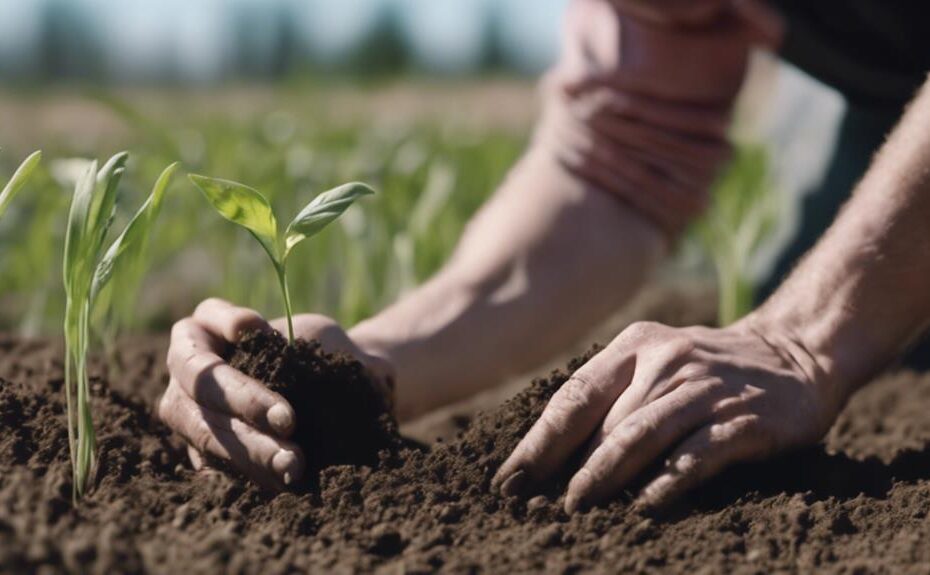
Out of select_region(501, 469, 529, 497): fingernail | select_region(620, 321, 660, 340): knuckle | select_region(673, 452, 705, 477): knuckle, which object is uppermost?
select_region(620, 321, 660, 340): knuckle

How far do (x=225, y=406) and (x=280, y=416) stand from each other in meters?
0.09

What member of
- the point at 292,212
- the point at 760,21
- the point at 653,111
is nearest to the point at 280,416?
the point at 653,111

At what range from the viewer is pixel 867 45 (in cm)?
253

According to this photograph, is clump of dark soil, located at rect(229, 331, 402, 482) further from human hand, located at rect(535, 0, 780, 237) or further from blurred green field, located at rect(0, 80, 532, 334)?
human hand, located at rect(535, 0, 780, 237)

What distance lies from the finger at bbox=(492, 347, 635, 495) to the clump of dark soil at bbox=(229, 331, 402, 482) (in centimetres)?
17

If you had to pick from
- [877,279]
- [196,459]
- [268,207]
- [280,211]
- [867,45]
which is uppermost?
[867,45]

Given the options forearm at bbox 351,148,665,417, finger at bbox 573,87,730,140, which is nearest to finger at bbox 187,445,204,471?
forearm at bbox 351,148,665,417

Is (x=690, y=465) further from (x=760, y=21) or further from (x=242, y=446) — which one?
(x=760, y=21)

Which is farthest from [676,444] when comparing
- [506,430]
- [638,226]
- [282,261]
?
[638,226]

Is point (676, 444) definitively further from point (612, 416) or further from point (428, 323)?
point (428, 323)

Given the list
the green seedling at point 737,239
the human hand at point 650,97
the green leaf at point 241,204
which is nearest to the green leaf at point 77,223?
the green leaf at point 241,204

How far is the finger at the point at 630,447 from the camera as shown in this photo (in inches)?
45.3

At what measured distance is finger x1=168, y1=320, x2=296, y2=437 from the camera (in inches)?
47.2

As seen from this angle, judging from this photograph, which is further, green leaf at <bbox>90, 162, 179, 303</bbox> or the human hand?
the human hand
